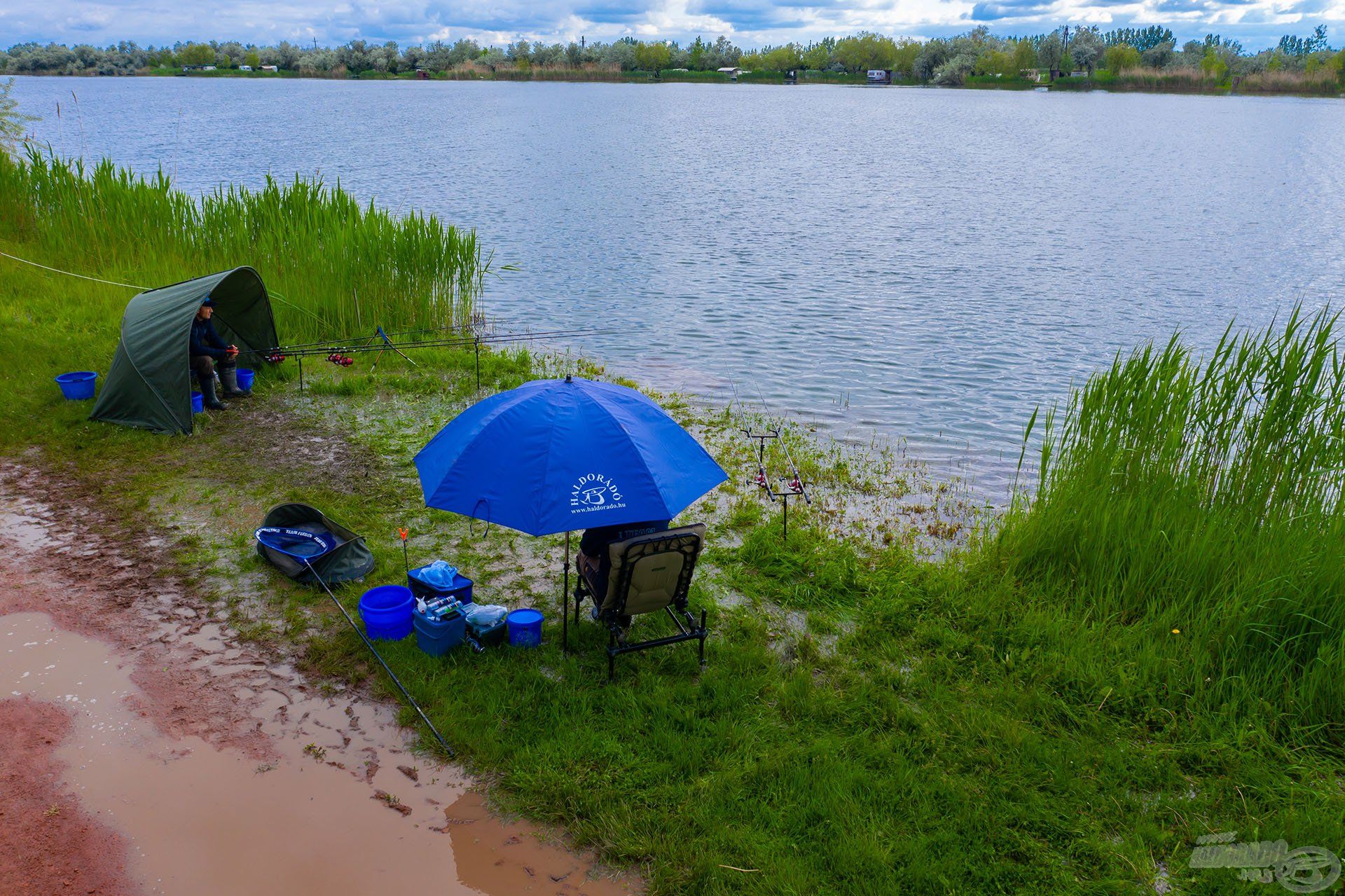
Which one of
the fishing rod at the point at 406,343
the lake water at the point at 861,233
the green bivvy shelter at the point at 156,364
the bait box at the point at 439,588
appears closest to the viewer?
the bait box at the point at 439,588

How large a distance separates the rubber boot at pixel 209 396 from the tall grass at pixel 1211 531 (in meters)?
9.01

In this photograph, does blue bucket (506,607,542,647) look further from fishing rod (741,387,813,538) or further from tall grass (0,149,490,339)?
tall grass (0,149,490,339)

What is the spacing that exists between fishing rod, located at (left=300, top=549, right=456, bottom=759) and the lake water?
273 inches

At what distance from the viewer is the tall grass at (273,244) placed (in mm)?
13727

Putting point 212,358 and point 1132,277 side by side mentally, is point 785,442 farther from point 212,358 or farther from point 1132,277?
point 1132,277

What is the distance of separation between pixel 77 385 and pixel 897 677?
391 inches

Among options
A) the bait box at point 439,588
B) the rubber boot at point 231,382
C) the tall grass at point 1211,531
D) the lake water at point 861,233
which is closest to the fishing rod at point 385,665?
the bait box at point 439,588

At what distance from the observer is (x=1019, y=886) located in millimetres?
4277

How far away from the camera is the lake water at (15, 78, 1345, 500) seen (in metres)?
14.5

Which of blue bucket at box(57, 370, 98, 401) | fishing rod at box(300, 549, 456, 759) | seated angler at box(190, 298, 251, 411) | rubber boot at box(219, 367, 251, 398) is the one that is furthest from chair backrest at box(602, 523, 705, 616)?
blue bucket at box(57, 370, 98, 401)

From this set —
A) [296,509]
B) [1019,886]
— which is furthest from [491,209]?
[1019,886]

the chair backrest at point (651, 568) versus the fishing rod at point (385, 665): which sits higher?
the chair backrest at point (651, 568)

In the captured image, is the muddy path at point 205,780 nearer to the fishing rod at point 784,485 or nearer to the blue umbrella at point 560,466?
the blue umbrella at point 560,466

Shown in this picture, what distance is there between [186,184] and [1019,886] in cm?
3241
